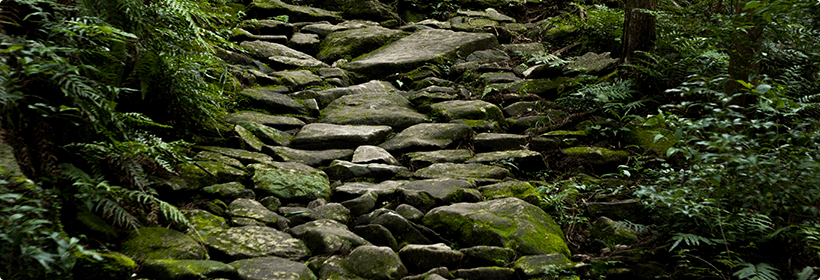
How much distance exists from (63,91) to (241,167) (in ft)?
5.52

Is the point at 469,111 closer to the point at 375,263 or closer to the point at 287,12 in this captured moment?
the point at 375,263

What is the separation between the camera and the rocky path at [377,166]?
282 centimetres

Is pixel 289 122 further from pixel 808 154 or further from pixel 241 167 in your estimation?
pixel 808 154

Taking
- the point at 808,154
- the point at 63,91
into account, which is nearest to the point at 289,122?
the point at 63,91

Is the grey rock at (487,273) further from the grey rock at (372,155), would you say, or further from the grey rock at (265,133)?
the grey rock at (265,133)

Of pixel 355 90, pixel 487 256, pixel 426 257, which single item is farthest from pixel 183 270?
pixel 355 90

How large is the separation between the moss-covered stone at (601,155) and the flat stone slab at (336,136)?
84.7 inches

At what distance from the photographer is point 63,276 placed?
75.9 inches

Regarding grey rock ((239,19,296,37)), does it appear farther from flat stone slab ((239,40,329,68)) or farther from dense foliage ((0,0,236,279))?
dense foliage ((0,0,236,279))

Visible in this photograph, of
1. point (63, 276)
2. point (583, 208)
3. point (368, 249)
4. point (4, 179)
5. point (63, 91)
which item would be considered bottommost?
point (583, 208)

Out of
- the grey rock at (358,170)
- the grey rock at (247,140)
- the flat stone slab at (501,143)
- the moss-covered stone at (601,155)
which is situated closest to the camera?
the grey rock at (358,170)

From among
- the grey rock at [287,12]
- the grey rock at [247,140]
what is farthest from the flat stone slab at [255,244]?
the grey rock at [287,12]

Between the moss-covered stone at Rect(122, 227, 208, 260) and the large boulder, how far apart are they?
1.62 m

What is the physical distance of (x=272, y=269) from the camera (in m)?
2.61
